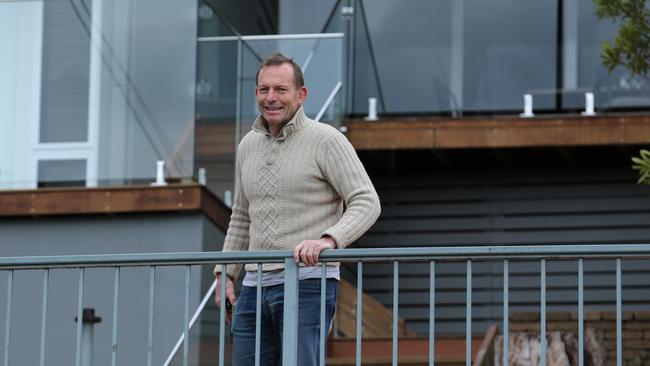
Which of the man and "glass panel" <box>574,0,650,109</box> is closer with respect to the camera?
the man

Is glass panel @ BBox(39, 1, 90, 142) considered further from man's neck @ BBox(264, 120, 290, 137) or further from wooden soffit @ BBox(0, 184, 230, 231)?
man's neck @ BBox(264, 120, 290, 137)

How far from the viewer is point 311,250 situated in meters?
6.39

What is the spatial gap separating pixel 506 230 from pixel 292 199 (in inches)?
309

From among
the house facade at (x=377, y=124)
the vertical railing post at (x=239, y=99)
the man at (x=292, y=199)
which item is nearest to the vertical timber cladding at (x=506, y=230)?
the house facade at (x=377, y=124)

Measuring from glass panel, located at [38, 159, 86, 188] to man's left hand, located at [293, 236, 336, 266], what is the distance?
16.1ft

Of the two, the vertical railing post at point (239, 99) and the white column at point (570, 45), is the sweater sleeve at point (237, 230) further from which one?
the white column at point (570, 45)

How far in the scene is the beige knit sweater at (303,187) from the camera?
653cm

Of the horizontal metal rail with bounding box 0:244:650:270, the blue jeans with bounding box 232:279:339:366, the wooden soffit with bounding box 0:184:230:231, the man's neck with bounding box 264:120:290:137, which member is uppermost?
the man's neck with bounding box 264:120:290:137

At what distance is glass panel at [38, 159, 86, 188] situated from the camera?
1109 cm

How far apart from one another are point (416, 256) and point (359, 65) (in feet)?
24.4

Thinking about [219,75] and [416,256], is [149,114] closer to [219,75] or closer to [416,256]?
[219,75]

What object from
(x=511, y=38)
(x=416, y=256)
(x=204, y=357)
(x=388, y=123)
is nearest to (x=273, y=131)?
(x=416, y=256)

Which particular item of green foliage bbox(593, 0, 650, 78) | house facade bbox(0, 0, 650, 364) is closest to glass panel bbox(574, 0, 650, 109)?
house facade bbox(0, 0, 650, 364)


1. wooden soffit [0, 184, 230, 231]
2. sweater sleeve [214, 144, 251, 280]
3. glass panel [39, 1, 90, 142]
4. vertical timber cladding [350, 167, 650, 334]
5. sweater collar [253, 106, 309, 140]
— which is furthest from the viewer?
vertical timber cladding [350, 167, 650, 334]
